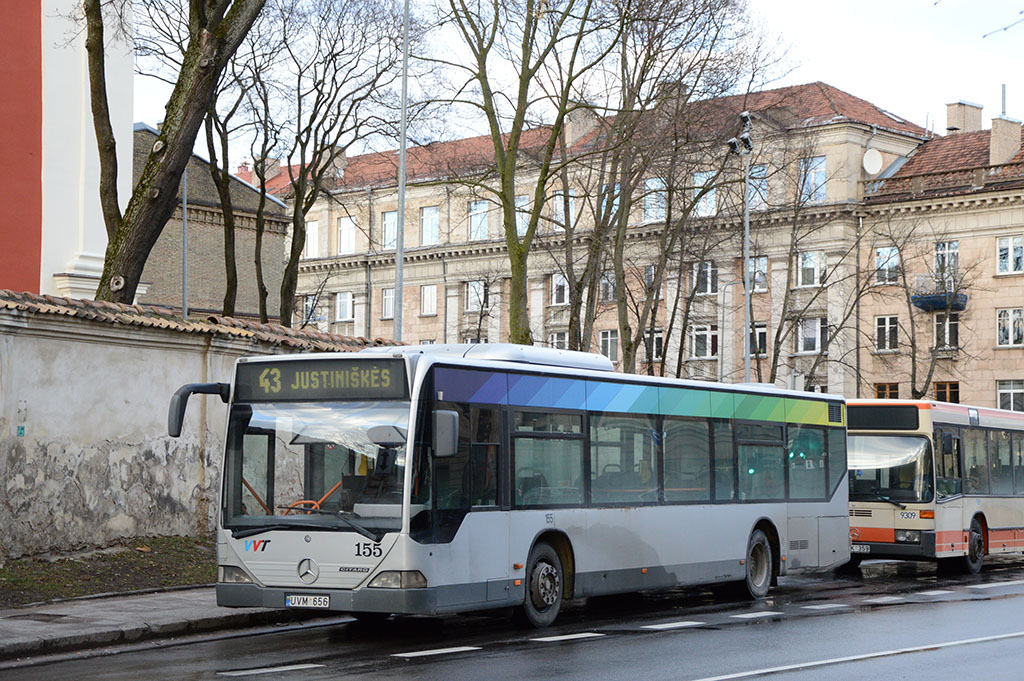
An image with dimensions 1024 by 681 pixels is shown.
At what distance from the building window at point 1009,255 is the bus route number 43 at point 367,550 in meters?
50.7

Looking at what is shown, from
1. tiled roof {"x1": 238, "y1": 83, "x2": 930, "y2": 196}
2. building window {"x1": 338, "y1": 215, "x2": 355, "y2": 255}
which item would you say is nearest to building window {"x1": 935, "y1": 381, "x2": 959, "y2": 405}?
tiled roof {"x1": 238, "y1": 83, "x2": 930, "y2": 196}

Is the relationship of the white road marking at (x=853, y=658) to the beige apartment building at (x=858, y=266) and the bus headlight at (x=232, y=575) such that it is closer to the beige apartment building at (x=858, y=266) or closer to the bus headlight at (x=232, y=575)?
the bus headlight at (x=232, y=575)

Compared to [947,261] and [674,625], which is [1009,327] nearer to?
[947,261]

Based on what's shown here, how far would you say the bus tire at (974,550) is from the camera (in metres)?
23.3

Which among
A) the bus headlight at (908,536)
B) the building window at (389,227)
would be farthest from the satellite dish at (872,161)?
the bus headlight at (908,536)

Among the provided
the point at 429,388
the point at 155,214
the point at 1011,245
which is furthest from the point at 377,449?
the point at 1011,245

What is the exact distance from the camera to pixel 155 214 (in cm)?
1962

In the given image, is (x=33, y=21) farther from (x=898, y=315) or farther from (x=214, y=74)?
(x=898, y=315)

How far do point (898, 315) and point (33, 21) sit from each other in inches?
1686

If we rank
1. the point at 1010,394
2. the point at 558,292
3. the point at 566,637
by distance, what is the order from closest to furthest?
the point at 566,637 < the point at 1010,394 < the point at 558,292

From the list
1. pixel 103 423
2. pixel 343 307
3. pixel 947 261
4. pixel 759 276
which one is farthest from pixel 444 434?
pixel 343 307

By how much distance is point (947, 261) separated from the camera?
194ft

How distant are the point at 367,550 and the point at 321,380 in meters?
1.63

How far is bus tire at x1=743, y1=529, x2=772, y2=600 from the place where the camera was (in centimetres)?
1825
